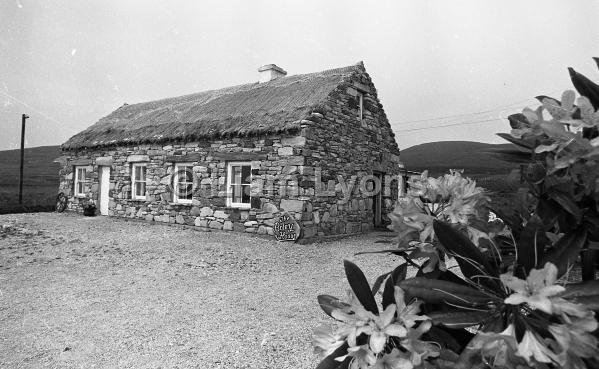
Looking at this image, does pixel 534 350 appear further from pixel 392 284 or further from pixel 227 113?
pixel 227 113

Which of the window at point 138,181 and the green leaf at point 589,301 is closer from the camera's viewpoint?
the green leaf at point 589,301

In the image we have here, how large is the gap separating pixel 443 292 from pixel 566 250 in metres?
0.28

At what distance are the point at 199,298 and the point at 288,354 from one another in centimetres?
211

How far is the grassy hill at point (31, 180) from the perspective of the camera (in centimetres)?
1838

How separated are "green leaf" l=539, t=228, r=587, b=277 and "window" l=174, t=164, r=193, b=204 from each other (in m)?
11.7

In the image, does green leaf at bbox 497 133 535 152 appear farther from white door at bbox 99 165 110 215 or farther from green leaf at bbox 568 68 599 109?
white door at bbox 99 165 110 215

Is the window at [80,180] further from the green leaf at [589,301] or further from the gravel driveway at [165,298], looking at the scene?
the green leaf at [589,301]

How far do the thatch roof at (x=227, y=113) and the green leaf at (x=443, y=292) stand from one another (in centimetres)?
872

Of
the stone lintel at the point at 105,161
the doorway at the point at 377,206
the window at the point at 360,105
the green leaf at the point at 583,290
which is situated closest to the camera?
the green leaf at the point at 583,290

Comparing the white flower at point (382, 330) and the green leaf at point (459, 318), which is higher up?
the green leaf at point (459, 318)

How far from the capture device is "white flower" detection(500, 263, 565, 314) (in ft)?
2.23

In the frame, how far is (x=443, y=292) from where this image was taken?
3.00 ft

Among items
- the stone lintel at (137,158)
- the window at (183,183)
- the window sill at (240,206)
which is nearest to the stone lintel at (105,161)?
the stone lintel at (137,158)

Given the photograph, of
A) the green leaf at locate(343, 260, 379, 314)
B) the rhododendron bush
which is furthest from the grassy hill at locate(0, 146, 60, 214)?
the rhododendron bush
